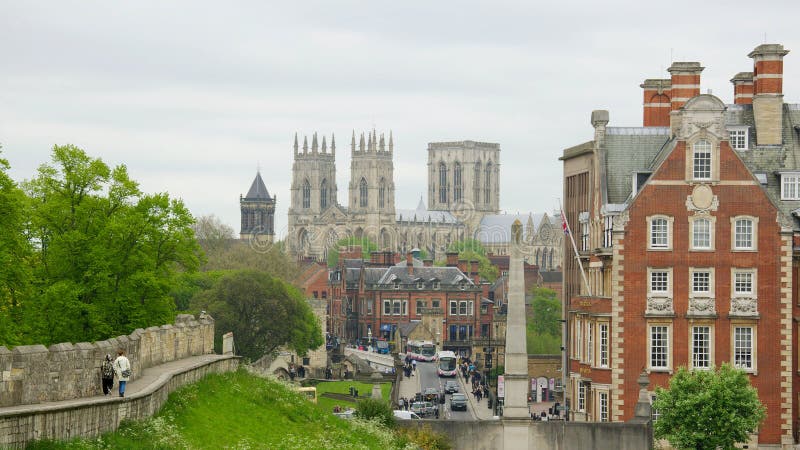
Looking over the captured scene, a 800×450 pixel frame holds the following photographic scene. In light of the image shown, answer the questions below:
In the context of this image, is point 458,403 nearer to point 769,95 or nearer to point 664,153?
point 664,153

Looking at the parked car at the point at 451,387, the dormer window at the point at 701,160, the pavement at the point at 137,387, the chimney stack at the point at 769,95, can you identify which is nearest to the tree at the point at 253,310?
the parked car at the point at 451,387

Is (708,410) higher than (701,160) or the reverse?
the reverse

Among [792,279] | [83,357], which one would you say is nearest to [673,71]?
[792,279]

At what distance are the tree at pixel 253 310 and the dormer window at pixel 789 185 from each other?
47626 millimetres

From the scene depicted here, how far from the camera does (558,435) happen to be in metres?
54.4

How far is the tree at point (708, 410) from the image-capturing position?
A: 181 ft

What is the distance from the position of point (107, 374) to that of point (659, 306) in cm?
3269

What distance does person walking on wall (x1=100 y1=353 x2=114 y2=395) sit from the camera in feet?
107

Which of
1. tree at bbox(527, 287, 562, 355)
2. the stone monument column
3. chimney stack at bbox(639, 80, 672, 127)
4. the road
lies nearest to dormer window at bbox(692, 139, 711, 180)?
the stone monument column

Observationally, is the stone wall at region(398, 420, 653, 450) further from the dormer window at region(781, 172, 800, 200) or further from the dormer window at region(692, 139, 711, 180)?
the dormer window at region(781, 172, 800, 200)

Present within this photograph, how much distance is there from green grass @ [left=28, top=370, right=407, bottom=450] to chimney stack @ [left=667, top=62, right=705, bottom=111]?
25078 mm

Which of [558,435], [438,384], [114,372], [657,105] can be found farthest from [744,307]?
[438,384]

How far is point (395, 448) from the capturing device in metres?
44.9

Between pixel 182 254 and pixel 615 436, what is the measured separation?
949 inches
